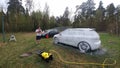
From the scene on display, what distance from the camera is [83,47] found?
962 centimetres

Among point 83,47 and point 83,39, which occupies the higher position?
point 83,39

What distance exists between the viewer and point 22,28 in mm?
22859

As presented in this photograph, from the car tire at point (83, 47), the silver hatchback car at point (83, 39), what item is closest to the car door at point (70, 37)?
the silver hatchback car at point (83, 39)

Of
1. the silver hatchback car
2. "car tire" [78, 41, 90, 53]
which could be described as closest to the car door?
the silver hatchback car

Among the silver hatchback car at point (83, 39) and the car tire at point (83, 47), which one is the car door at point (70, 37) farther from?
the car tire at point (83, 47)

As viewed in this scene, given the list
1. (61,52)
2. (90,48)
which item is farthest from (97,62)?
(61,52)

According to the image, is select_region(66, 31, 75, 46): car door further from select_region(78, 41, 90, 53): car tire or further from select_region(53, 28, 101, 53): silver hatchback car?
select_region(78, 41, 90, 53): car tire

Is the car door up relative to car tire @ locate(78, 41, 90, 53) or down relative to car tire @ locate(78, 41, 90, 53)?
up

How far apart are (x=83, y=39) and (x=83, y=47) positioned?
460 mm

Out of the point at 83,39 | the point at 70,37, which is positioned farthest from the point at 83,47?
the point at 70,37

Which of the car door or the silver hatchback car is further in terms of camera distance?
the car door

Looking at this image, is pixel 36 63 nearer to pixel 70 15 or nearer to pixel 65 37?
pixel 65 37

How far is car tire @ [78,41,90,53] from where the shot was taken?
952 centimetres

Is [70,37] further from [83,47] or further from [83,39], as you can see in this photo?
[83,47]
